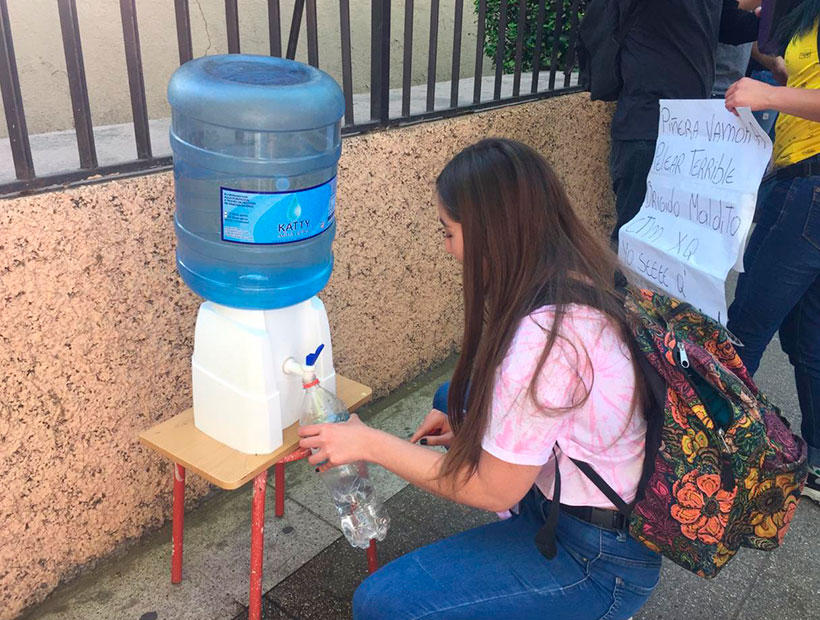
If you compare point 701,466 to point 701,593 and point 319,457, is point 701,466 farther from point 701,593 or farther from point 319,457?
point 701,593

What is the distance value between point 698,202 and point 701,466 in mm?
1661

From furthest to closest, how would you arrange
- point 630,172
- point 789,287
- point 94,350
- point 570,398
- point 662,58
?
1. point 630,172
2. point 662,58
3. point 789,287
4. point 94,350
5. point 570,398

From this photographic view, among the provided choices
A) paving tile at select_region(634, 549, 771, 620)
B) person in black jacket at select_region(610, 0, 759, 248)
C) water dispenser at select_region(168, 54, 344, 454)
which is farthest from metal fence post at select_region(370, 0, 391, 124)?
paving tile at select_region(634, 549, 771, 620)

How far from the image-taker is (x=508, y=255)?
1557 mm

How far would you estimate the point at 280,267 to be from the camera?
185cm

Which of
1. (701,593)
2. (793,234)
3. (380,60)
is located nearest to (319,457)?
(701,593)

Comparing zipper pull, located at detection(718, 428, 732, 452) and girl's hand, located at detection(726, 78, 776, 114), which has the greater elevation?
girl's hand, located at detection(726, 78, 776, 114)

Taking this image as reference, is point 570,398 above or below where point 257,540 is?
above

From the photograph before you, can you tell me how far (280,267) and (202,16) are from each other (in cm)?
402

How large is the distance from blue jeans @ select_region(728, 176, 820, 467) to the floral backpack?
921mm

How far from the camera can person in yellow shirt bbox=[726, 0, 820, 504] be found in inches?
93.2

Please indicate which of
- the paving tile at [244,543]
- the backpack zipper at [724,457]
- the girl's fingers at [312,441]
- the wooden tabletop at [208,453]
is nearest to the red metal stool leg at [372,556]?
the paving tile at [244,543]

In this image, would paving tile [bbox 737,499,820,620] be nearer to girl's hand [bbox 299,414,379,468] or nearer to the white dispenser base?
girl's hand [bbox 299,414,379,468]

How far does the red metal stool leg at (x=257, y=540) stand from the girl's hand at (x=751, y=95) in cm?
198
